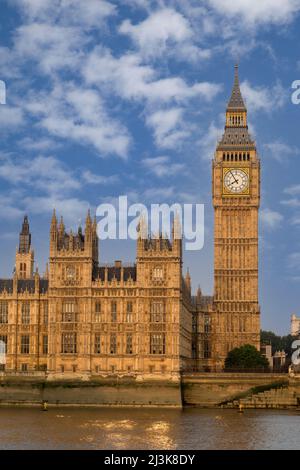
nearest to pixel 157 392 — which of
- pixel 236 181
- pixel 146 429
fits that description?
pixel 146 429

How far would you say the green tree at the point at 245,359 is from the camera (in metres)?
150

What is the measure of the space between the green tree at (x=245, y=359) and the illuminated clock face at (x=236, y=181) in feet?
103

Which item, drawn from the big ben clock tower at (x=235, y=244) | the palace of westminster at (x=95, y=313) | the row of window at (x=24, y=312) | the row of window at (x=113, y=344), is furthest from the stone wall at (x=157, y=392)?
the big ben clock tower at (x=235, y=244)

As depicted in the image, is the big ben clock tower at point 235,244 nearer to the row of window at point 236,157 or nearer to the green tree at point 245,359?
the row of window at point 236,157

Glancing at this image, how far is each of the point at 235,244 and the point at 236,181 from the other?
11.8 m

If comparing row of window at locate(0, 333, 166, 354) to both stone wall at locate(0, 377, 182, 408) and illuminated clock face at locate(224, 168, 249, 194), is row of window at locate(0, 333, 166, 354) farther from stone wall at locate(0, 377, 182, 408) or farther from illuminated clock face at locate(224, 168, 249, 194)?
illuminated clock face at locate(224, 168, 249, 194)

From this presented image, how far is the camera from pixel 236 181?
569ft

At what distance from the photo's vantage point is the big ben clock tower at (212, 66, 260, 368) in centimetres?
16750

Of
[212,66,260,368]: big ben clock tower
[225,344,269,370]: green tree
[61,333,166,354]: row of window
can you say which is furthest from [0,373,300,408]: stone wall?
[212,66,260,368]: big ben clock tower

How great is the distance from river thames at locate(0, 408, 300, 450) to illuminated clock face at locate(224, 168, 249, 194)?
60150 mm

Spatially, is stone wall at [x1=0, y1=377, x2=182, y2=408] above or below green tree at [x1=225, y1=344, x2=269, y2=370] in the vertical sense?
below
